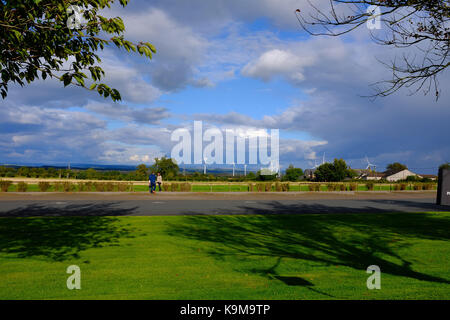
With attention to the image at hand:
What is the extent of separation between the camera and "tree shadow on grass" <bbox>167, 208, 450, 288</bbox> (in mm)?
7812

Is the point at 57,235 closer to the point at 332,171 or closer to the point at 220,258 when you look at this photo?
the point at 220,258

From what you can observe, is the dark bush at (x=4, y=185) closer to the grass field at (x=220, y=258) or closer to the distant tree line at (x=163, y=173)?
the distant tree line at (x=163, y=173)

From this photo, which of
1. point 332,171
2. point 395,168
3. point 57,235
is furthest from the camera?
point 395,168

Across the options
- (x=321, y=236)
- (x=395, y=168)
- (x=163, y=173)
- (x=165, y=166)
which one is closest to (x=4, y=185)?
(x=163, y=173)

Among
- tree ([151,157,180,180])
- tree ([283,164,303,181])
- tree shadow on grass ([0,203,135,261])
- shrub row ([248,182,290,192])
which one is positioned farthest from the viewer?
tree ([283,164,303,181])

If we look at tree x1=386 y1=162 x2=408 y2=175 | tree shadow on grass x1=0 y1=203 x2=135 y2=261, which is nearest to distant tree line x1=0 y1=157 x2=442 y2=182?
tree shadow on grass x1=0 y1=203 x2=135 y2=261

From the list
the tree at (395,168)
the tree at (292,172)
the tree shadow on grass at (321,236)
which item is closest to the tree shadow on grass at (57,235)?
the tree shadow on grass at (321,236)

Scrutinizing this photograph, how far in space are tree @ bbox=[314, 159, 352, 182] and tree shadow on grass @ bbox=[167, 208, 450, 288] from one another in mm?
48809

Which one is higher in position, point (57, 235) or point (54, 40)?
point (54, 40)

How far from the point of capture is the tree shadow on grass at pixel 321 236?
781 centimetres

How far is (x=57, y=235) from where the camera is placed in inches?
393

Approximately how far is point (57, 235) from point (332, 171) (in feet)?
197

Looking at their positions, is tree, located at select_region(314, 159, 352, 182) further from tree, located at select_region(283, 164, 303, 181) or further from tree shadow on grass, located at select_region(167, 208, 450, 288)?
tree shadow on grass, located at select_region(167, 208, 450, 288)
